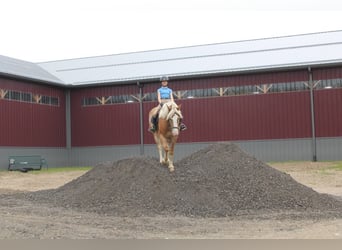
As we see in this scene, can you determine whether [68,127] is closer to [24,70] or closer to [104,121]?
[104,121]

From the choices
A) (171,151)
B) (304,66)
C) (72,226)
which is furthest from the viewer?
(304,66)

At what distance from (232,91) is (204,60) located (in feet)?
17.5

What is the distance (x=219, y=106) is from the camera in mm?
38375

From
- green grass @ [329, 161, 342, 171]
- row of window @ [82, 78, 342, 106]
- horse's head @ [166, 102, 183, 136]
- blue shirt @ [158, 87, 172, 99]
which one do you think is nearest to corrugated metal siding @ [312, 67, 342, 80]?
row of window @ [82, 78, 342, 106]

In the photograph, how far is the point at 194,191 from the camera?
14.0 metres

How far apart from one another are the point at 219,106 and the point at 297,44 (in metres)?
8.85

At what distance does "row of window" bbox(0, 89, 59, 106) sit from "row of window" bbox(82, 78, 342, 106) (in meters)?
3.38

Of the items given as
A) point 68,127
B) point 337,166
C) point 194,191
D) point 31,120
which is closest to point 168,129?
point 194,191

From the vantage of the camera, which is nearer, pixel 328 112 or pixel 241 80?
pixel 328 112

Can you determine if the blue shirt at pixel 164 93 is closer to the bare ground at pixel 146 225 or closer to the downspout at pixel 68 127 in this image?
the bare ground at pixel 146 225

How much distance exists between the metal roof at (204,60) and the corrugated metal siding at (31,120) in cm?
224

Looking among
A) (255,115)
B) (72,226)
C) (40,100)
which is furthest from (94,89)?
(72,226)

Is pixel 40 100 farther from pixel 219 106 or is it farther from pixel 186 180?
pixel 186 180

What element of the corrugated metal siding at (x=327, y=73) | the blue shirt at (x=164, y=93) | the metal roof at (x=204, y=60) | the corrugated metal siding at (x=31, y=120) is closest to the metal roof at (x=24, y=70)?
the metal roof at (x=204, y=60)
